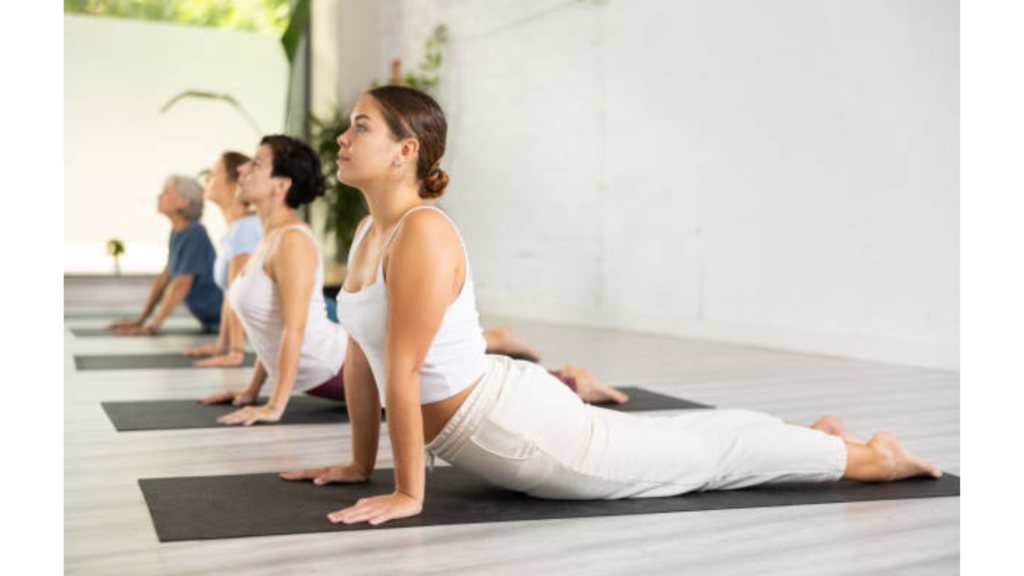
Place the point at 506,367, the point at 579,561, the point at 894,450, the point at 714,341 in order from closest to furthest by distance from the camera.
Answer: the point at 579,561, the point at 506,367, the point at 894,450, the point at 714,341

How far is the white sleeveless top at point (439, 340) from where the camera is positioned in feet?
6.20

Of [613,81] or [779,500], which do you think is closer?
[779,500]

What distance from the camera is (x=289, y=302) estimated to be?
2.93m

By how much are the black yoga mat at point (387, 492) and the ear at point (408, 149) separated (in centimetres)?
65

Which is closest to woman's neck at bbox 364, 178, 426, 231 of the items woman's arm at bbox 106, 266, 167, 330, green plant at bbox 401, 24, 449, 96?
woman's arm at bbox 106, 266, 167, 330

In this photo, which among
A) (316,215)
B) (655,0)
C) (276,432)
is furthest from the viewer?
(316,215)

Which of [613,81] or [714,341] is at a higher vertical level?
[613,81]

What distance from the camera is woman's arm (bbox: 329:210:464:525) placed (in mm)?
1799

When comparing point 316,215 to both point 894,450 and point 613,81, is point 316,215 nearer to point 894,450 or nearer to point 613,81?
point 613,81

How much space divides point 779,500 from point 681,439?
25 cm

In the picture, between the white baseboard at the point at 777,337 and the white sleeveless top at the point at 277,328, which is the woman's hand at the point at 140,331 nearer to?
the white baseboard at the point at 777,337

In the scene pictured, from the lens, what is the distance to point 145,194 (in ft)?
28.7

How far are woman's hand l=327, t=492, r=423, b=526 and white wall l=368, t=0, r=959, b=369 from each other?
3265 millimetres
